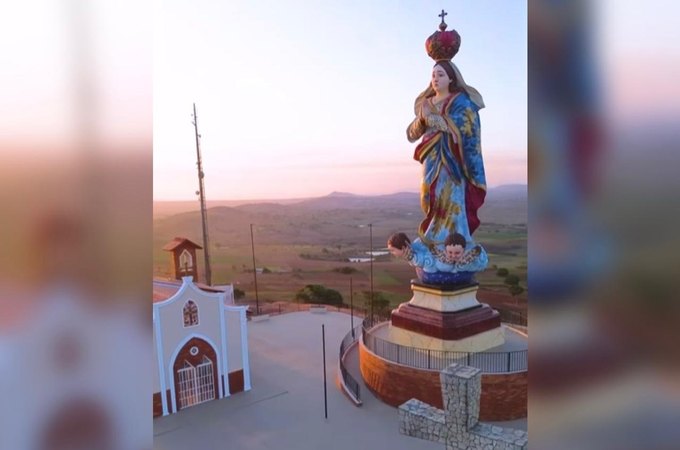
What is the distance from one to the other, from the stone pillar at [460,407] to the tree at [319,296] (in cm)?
1312

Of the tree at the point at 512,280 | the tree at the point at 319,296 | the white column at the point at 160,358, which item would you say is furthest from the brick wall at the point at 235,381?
the tree at the point at 512,280

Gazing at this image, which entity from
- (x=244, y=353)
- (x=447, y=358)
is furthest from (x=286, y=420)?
(x=447, y=358)

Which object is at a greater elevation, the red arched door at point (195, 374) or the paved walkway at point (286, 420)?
the red arched door at point (195, 374)

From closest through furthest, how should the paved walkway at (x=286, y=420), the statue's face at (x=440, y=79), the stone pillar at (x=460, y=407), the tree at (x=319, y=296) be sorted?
the stone pillar at (x=460, y=407) < the paved walkway at (x=286, y=420) < the statue's face at (x=440, y=79) < the tree at (x=319, y=296)

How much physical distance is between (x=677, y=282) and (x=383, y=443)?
5.94 m

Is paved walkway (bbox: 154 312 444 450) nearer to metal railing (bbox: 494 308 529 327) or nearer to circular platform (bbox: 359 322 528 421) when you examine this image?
circular platform (bbox: 359 322 528 421)

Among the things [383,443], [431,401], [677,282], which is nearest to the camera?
[677,282]

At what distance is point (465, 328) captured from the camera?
7.41m

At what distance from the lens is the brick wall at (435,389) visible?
21.1 ft

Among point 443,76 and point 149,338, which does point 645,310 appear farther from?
point 443,76

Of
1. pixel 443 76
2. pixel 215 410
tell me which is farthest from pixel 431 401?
pixel 443 76

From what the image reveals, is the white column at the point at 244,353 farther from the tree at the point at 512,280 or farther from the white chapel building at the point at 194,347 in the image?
the tree at the point at 512,280

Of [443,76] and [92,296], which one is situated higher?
[443,76]

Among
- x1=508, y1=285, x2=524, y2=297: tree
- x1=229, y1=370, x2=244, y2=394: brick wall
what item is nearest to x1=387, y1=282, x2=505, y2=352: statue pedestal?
x1=229, y1=370, x2=244, y2=394: brick wall
